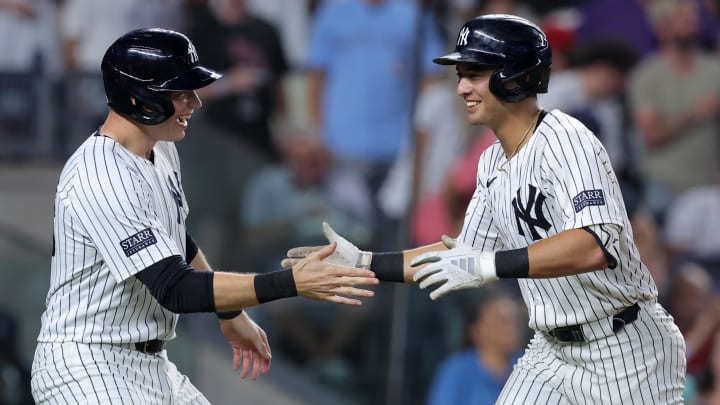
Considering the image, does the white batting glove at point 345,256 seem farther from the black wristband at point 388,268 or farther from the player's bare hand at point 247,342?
the player's bare hand at point 247,342

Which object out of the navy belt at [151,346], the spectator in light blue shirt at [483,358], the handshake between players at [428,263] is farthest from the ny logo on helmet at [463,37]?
the spectator in light blue shirt at [483,358]

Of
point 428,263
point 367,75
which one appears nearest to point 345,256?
point 428,263

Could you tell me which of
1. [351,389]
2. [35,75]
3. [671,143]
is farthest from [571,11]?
[35,75]

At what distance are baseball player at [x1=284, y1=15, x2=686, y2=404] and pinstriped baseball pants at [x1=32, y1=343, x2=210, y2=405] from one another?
1.99 ft

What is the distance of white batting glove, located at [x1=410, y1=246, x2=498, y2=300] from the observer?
3.73 metres

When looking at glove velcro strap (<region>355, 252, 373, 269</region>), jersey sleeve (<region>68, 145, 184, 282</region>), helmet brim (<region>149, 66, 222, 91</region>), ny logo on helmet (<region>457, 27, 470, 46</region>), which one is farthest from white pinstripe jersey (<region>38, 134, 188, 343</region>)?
ny logo on helmet (<region>457, 27, 470, 46</region>)

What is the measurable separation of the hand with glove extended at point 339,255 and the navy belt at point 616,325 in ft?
2.41

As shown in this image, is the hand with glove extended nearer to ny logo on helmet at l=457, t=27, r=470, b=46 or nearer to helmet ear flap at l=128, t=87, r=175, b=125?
helmet ear flap at l=128, t=87, r=175, b=125

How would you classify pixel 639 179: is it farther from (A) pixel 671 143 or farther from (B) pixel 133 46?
(B) pixel 133 46

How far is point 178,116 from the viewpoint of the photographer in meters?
3.90

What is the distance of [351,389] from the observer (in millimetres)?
7805

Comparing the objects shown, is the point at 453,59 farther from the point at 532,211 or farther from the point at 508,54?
the point at 532,211

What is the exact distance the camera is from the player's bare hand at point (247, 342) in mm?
4332

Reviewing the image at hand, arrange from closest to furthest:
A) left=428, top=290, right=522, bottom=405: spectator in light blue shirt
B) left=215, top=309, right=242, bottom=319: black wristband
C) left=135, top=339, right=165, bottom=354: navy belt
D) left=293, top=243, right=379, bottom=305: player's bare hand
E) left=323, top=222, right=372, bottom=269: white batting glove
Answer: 1. left=293, top=243, right=379, bottom=305: player's bare hand
2. left=135, top=339, right=165, bottom=354: navy belt
3. left=323, top=222, right=372, bottom=269: white batting glove
4. left=215, top=309, right=242, bottom=319: black wristband
5. left=428, top=290, right=522, bottom=405: spectator in light blue shirt
